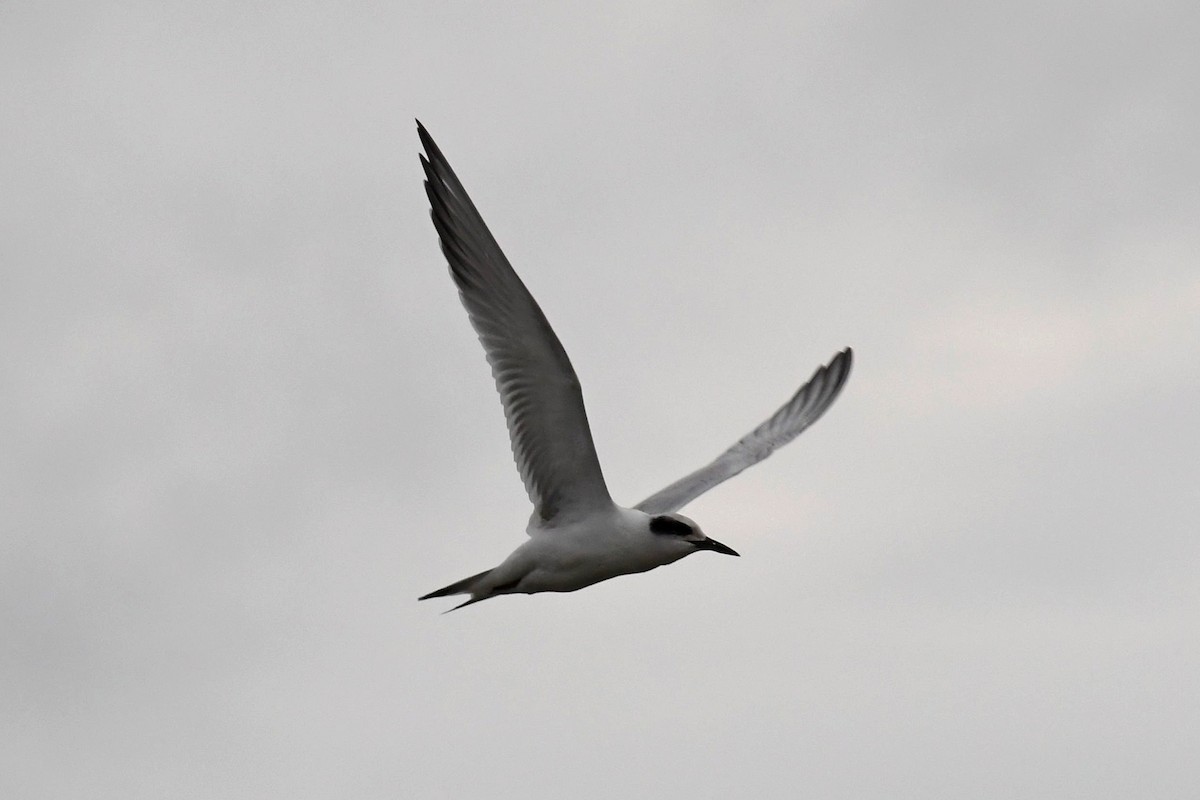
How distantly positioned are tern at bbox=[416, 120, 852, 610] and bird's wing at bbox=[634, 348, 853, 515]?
1840 mm

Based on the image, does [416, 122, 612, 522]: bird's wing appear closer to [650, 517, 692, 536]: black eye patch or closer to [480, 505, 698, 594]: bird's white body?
[480, 505, 698, 594]: bird's white body

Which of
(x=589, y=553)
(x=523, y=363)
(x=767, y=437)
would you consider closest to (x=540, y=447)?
(x=523, y=363)

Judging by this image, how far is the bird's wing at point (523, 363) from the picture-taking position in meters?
16.2

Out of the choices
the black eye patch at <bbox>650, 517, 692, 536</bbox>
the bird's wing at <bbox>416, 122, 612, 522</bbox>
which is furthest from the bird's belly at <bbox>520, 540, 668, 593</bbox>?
the bird's wing at <bbox>416, 122, 612, 522</bbox>

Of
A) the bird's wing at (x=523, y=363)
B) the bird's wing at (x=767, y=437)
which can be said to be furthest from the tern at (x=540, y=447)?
the bird's wing at (x=767, y=437)

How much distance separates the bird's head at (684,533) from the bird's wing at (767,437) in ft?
5.95

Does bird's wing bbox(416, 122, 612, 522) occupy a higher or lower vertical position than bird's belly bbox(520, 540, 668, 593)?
higher

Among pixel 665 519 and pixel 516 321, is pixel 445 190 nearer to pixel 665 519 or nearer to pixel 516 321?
pixel 516 321

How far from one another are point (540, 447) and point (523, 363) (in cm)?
86

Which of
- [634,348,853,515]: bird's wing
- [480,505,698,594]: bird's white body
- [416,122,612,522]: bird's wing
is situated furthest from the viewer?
[634,348,853,515]: bird's wing

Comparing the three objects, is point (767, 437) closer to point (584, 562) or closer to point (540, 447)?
point (540, 447)

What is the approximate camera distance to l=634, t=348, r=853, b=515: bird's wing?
19453 millimetres

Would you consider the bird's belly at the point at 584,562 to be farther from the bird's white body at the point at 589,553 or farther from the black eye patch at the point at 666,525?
the black eye patch at the point at 666,525

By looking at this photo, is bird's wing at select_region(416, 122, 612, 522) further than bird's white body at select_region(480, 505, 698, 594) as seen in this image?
No
